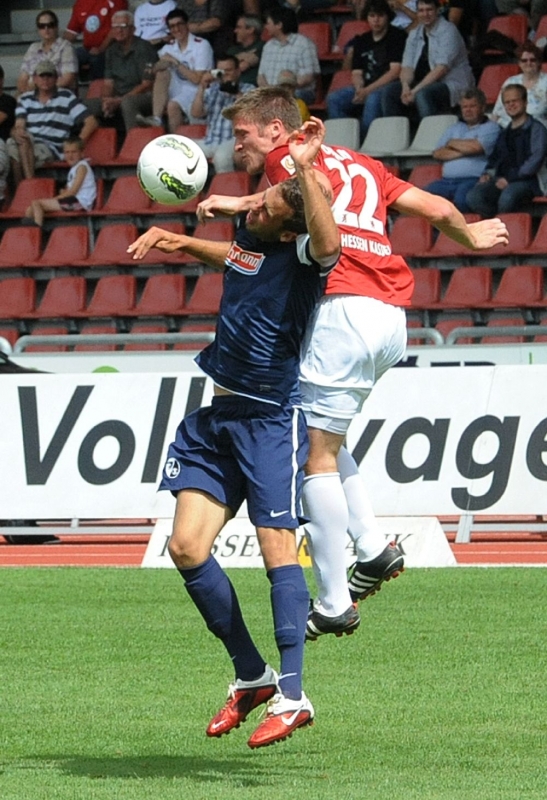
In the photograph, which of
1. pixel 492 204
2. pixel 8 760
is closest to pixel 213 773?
pixel 8 760

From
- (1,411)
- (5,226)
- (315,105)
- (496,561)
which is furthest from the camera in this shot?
(5,226)

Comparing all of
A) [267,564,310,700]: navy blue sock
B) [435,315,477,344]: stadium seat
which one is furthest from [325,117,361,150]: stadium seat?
[267,564,310,700]: navy blue sock

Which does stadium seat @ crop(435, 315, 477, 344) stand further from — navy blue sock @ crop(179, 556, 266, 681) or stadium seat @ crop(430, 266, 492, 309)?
navy blue sock @ crop(179, 556, 266, 681)

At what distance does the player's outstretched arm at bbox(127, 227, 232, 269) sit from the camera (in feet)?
18.7

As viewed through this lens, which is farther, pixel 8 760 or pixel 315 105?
pixel 315 105

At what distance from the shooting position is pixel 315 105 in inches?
791

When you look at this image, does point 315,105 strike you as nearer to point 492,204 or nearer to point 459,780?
point 492,204

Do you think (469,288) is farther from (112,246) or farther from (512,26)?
(112,246)

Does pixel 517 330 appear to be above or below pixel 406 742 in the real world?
below

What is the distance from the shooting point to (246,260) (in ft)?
19.1

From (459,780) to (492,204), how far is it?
12.9 m

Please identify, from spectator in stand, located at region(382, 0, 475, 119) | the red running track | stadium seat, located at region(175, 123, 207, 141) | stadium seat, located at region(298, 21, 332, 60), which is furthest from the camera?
Result: stadium seat, located at region(298, 21, 332, 60)

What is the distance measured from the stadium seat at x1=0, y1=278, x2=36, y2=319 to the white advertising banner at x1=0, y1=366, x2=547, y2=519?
22.2 feet

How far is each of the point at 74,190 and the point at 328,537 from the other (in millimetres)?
14680
